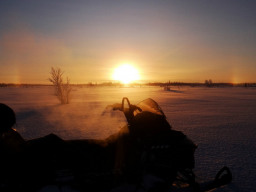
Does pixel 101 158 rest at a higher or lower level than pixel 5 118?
lower

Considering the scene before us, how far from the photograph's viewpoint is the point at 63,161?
187 centimetres

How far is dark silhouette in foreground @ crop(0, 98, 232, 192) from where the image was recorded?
1724 millimetres

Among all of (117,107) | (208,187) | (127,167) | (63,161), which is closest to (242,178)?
(208,187)

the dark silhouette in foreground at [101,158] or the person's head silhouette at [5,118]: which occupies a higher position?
the person's head silhouette at [5,118]

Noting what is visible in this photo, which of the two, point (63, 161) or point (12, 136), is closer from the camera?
point (63, 161)

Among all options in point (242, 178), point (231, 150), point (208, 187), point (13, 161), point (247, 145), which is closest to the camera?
point (13, 161)

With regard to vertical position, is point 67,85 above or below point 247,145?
above

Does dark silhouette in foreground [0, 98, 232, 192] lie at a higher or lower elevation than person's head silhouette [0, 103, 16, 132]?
lower

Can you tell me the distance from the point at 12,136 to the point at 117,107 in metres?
1.27

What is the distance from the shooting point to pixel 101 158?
6.68 ft

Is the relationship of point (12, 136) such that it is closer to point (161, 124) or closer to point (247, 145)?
point (161, 124)

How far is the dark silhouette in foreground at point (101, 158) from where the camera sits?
172cm

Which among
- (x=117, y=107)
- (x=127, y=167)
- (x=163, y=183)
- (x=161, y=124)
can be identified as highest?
(x=117, y=107)

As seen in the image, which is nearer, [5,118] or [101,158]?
[5,118]
